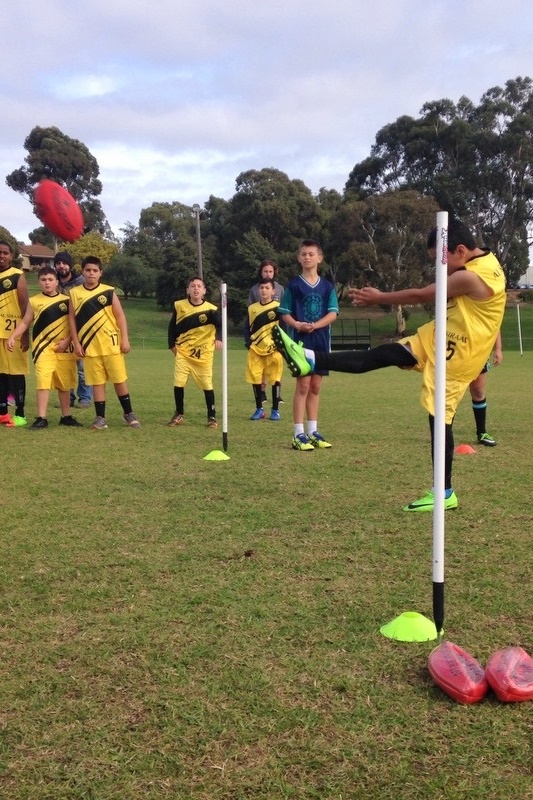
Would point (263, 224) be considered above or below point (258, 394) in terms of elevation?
above

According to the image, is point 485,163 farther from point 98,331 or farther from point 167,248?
point 98,331

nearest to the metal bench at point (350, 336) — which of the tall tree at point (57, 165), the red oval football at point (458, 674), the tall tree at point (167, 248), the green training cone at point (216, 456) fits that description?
the tall tree at point (167, 248)

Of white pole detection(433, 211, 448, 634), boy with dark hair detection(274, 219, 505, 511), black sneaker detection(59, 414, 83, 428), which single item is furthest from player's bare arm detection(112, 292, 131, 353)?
white pole detection(433, 211, 448, 634)

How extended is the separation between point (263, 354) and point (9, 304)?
334cm

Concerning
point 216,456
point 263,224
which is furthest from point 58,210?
point 263,224

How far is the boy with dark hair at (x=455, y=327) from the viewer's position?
422 centimetres

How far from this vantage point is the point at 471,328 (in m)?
4.41

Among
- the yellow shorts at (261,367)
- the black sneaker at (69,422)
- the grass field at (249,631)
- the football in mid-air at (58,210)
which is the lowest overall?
the grass field at (249,631)

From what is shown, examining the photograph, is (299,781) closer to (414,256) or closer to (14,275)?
(14,275)

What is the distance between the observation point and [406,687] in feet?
7.50

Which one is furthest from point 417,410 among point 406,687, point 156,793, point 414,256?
point 414,256

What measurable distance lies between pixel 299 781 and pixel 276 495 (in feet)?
9.91

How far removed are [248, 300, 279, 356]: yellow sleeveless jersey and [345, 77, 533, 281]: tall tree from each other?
39598mm

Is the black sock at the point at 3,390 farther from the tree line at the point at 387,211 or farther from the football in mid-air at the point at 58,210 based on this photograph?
the tree line at the point at 387,211
